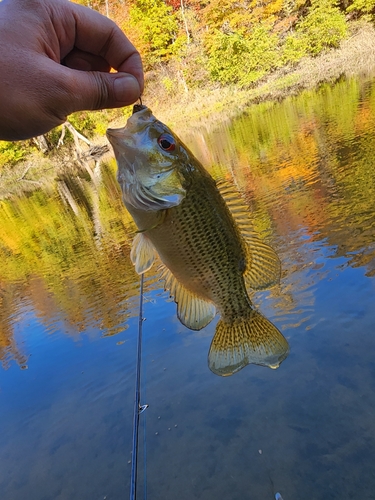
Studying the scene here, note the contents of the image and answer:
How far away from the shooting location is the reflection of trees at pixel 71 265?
8.67 metres

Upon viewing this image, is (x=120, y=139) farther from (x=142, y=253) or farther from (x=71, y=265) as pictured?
(x=71, y=265)

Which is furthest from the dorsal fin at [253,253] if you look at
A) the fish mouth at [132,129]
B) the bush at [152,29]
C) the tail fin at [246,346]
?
the bush at [152,29]

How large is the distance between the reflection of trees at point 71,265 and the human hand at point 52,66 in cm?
588

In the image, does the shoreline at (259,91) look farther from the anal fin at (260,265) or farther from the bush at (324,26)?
the anal fin at (260,265)

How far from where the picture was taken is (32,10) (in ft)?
5.96

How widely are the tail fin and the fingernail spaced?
1.42m

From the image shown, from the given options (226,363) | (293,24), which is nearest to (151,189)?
(226,363)

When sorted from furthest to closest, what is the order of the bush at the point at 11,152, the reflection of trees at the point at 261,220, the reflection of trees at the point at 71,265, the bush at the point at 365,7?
the bush at the point at 11,152
the bush at the point at 365,7
the reflection of trees at the point at 71,265
the reflection of trees at the point at 261,220

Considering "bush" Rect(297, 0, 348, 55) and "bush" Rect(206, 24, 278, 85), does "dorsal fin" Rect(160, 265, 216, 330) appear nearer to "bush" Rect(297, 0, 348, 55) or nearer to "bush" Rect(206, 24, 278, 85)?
"bush" Rect(206, 24, 278, 85)

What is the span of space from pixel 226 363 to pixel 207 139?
21125 mm

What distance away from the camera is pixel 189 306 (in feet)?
8.00

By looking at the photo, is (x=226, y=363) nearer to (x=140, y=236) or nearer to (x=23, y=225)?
(x=140, y=236)

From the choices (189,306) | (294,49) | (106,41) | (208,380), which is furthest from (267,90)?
(189,306)

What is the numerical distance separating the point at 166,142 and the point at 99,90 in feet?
1.31
